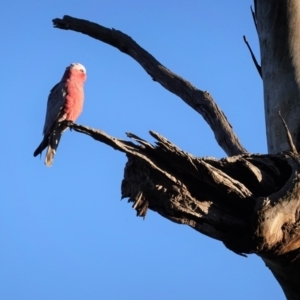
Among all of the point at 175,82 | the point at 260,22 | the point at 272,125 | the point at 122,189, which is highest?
the point at 260,22

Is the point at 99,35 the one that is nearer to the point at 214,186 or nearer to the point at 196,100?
the point at 196,100

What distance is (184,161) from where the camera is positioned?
9.07ft

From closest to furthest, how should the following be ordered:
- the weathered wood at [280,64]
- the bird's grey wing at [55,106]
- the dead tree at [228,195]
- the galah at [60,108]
→ the dead tree at [228,195] < the weathered wood at [280,64] < the galah at [60,108] < the bird's grey wing at [55,106]

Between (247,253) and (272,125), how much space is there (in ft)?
4.16

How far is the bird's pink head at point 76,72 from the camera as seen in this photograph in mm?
8062

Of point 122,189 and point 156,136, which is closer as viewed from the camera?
point 156,136

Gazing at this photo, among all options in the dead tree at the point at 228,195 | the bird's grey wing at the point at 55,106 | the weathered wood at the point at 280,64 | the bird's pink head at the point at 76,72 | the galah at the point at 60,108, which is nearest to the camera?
the dead tree at the point at 228,195

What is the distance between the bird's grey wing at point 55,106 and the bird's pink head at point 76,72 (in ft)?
0.82

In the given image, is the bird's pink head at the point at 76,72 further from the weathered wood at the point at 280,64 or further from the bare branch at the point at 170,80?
the weathered wood at the point at 280,64

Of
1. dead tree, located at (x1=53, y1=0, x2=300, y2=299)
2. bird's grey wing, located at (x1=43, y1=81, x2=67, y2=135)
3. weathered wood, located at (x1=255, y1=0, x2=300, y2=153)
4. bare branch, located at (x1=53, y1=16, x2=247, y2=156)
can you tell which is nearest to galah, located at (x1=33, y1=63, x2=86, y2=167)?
bird's grey wing, located at (x1=43, y1=81, x2=67, y2=135)

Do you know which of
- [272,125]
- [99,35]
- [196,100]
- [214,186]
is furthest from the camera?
[99,35]

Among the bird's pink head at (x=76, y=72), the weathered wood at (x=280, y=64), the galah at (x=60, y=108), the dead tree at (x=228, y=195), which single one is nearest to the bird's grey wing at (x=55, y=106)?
the galah at (x=60, y=108)

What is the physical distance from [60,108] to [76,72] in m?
0.98

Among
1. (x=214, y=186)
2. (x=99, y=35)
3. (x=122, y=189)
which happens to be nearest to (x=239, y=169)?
(x=214, y=186)
